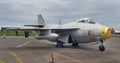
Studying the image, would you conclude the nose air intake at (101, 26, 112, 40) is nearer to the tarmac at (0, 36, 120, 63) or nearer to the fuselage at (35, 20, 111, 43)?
the fuselage at (35, 20, 111, 43)

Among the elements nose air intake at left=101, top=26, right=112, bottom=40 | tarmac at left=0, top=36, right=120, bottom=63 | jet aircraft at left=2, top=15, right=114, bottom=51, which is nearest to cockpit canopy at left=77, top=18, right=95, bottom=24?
jet aircraft at left=2, top=15, right=114, bottom=51

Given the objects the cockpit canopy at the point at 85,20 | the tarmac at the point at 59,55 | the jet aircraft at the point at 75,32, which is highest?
the cockpit canopy at the point at 85,20

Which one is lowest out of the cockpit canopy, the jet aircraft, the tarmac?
the tarmac

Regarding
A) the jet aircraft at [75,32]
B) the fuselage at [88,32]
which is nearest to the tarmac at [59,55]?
the fuselage at [88,32]

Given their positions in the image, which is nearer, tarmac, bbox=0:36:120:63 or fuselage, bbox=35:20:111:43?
tarmac, bbox=0:36:120:63

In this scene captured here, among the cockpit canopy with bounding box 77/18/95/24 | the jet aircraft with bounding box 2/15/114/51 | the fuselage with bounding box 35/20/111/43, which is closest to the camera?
the fuselage with bounding box 35/20/111/43

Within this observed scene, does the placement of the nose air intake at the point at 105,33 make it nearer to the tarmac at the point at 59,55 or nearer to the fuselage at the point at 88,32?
the fuselage at the point at 88,32

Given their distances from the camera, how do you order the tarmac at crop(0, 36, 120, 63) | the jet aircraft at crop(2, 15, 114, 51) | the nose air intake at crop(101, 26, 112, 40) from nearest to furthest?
the tarmac at crop(0, 36, 120, 63) < the nose air intake at crop(101, 26, 112, 40) < the jet aircraft at crop(2, 15, 114, 51)

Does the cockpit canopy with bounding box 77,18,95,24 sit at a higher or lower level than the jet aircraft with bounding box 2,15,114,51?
higher

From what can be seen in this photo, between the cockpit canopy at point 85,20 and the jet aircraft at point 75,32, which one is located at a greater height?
the cockpit canopy at point 85,20

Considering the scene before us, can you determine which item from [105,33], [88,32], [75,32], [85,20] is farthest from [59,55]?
[85,20]

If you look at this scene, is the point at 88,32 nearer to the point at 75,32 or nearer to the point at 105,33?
the point at 75,32

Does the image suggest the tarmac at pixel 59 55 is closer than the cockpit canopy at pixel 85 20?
Yes

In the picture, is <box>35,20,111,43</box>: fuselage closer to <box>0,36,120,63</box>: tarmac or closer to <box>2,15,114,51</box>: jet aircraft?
<box>2,15,114,51</box>: jet aircraft
